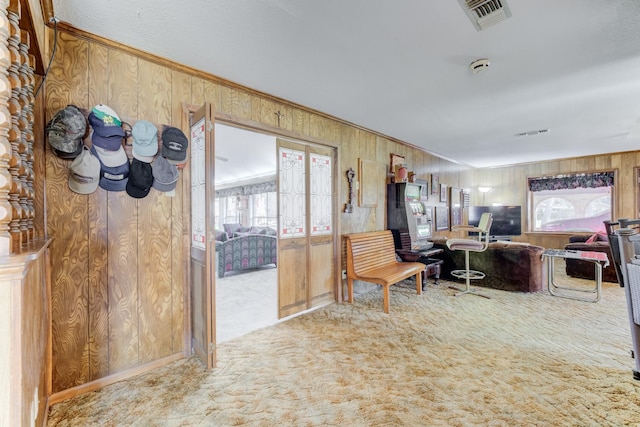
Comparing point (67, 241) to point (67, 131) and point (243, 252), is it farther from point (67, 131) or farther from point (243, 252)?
point (243, 252)

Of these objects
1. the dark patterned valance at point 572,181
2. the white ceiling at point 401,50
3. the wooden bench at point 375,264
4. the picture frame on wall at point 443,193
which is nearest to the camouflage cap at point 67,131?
the white ceiling at point 401,50

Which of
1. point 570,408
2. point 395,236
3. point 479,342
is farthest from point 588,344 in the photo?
point 395,236

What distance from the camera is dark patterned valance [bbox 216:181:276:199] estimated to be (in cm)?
849

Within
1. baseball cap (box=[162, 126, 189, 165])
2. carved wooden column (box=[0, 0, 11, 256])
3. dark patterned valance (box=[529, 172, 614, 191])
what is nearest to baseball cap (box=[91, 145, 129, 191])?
baseball cap (box=[162, 126, 189, 165])

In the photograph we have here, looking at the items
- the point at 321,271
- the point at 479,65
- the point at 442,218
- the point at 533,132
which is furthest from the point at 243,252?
the point at 533,132

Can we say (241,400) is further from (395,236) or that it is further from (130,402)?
(395,236)

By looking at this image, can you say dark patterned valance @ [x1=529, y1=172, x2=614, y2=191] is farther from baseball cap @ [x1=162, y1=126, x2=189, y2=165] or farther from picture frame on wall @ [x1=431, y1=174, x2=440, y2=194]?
baseball cap @ [x1=162, y1=126, x2=189, y2=165]

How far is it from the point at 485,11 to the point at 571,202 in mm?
7604

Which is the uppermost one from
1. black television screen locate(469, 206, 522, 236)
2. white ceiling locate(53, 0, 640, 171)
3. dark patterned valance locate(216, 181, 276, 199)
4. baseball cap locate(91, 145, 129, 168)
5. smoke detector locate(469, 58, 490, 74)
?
white ceiling locate(53, 0, 640, 171)

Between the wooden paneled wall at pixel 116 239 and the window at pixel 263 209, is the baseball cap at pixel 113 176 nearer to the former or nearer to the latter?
the wooden paneled wall at pixel 116 239

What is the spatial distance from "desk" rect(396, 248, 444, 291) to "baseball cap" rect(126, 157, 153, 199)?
3.57 meters

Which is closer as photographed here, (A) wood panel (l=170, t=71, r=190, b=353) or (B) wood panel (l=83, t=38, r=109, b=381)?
(B) wood panel (l=83, t=38, r=109, b=381)

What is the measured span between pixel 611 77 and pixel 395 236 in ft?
9.83

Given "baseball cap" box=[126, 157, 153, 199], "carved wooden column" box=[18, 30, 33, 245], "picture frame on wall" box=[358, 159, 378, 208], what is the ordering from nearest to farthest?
"carved wooden column" box=[18, 30, 33, 245], "baseball cap" box=[126, 157, 153, 199], "picture frame on wall" box=[358, 159, 378, 208]
